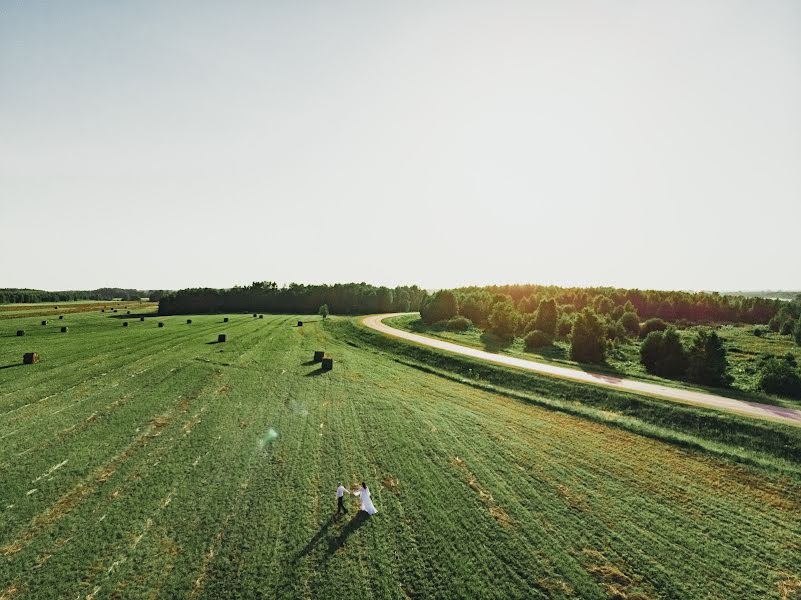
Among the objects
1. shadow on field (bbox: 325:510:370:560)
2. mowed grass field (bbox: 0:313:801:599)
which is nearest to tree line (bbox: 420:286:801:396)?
mowed grass field (bbox: 0:313:801:599)

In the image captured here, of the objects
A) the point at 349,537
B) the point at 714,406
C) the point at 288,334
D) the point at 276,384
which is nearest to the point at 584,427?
the point at 714,406

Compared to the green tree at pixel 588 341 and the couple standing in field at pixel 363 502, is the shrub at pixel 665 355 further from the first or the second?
the couple standing in field at pixel 363 502

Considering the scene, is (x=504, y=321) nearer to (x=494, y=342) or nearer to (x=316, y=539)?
(x=494, y=342)

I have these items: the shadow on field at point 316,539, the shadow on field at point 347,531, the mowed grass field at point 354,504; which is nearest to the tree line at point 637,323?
A: the mowed grass field at point 354,504

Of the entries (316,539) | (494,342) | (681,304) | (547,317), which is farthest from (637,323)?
(316,539)

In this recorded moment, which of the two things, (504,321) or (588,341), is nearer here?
(588,341)
